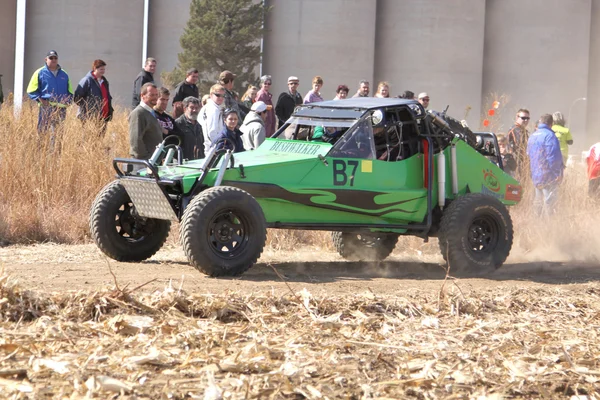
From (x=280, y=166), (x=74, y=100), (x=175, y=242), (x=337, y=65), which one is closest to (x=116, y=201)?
(x=280, y=166)

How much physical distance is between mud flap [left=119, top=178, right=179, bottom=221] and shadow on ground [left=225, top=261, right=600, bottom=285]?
39.8 inches

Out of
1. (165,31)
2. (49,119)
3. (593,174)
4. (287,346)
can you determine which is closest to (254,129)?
(49,119)

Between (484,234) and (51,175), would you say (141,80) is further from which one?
(484,234)

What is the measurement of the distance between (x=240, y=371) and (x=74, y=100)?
10.4 metres

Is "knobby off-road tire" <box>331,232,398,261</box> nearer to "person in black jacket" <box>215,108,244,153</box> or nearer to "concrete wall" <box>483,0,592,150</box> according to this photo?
"person in black jacket" <box>215,108,244,153</box>

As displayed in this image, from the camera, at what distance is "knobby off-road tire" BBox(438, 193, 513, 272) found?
37.6 feet

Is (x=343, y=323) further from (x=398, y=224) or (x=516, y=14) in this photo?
(x=516, y=14)

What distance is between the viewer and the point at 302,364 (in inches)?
238

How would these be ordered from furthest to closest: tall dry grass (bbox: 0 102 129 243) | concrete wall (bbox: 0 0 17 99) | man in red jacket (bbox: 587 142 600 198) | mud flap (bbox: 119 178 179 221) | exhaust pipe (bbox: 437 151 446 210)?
1. concrete wall (bbox: 0 0 17 99)
2. man in red jacket (bbox: 587 142 600 198)
3. tall dry grass (bbox: 0 102 129 243)
4. exhaust pipe (bbox: 437 151 446 210)
5. mud flap (bbox: 119 178 179 221)

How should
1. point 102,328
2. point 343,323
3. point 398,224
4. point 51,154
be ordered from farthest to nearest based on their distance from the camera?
point 51,154 → point 398,224 → point 343,323 → point 102,328

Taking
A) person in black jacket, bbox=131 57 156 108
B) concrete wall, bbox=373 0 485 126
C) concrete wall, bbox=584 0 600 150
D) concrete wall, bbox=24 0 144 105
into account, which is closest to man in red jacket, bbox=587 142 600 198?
person in black jacket, bbox=131 57 156 108

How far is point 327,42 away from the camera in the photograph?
36938mm

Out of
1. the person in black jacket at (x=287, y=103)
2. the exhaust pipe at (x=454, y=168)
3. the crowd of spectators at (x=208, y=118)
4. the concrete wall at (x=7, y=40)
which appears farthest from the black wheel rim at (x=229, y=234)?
the concrete wall at (x=7, y=40)

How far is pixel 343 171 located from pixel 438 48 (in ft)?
89.5
